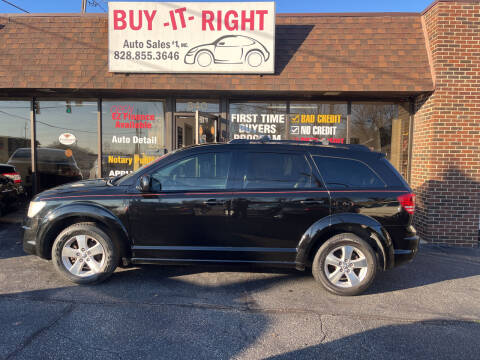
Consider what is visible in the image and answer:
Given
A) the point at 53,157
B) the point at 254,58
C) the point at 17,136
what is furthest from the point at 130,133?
the point at 254,58

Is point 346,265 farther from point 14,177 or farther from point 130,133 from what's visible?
point 14,177

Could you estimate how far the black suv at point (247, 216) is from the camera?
3.94m

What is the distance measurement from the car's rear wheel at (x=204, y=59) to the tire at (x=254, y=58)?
2.66 ft

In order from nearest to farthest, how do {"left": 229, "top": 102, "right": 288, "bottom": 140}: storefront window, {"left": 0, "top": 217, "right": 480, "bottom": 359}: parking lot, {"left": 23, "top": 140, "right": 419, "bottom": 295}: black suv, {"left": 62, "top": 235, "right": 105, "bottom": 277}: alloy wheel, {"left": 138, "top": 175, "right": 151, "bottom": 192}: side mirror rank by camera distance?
{"left": 0, "top": 217, "right": 480, "bottom": 359}: parking lot → {"left": 138, "top": 175, "right": 151, "bottom": 192}: side mirror → {"left": 23, "top": 140, "right": 419, "bottom": 295}: black suv → {"left": 62, "top": 235, "right": 105, "bottom": 277}: alloy wheel → {"left": 229, "top": 102, "right": 288, "bottom": 140}: storefront window

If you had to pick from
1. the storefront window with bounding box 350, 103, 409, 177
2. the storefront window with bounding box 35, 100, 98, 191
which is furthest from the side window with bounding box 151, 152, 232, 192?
the storefront window with bounding box 35, 100, 98, 191

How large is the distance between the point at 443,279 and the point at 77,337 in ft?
15.1

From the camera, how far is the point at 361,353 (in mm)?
2795

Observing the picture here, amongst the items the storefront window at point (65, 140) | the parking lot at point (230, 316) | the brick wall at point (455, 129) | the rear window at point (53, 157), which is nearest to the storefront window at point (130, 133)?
the storefront window at point (65, 140)

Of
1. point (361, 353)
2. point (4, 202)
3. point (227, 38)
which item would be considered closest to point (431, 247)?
point (361, 353)

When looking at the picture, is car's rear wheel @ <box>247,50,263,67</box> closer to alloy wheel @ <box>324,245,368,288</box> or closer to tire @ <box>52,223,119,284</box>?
alloy wheel @ <box>324,245,368,288</box>

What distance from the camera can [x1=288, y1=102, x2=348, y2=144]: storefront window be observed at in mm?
7723

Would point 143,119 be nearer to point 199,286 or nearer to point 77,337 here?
point 199,286

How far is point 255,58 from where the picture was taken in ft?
22.5

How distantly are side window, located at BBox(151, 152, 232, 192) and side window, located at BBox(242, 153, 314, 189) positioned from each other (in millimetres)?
290
